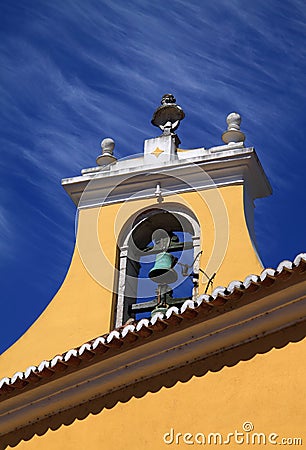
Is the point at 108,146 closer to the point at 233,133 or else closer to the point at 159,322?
the point at 233,133

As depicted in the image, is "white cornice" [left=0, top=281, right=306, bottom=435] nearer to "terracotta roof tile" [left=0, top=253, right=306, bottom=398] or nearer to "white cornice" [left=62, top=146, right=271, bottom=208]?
"terracotta roof tile" [left=0, top=253, right=306, bottom=398]

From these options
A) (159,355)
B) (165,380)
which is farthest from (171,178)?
Result: (165,380)

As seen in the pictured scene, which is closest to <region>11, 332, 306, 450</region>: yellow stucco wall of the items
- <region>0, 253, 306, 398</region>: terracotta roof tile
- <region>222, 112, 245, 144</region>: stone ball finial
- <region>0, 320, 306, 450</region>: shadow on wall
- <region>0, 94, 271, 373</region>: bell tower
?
<region>0, 320, 306, 450</region>: shadow on wall

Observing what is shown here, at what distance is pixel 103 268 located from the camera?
10.5 metres

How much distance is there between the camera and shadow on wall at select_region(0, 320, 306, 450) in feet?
23.7

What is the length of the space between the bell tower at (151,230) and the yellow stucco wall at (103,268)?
0.03 ft

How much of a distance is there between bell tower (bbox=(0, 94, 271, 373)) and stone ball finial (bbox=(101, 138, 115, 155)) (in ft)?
0.06

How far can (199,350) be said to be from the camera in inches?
296

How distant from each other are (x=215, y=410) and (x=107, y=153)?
453cm

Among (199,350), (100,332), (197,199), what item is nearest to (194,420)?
(199,350)

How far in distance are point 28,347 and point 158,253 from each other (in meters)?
1.59

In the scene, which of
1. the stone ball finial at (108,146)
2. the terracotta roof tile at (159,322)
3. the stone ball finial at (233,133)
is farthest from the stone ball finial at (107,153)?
the terracotta roof tile at (159,322)

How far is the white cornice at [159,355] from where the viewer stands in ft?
23.8

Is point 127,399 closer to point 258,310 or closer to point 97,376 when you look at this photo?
point 97,376
